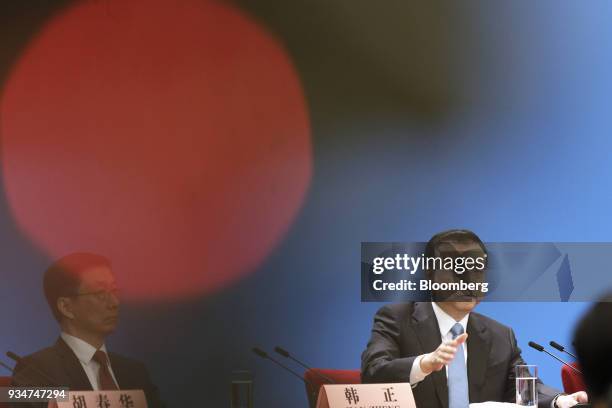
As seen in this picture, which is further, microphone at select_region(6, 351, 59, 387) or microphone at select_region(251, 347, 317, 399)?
microphone at select_region(251, 347, 317, 399)

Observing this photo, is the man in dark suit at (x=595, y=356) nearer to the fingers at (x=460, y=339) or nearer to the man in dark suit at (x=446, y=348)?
the man in dark suit at (x=446, y=348)

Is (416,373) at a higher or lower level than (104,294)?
lower

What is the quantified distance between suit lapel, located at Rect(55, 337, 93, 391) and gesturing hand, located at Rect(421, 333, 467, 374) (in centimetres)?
150

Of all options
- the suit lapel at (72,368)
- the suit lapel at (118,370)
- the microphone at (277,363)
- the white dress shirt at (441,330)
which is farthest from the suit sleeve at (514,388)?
the suit lapel at (72,368)

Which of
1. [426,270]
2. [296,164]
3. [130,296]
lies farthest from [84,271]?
[426,270]

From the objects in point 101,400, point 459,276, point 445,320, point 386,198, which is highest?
point 386,198

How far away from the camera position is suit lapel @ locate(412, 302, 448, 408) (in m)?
3.99

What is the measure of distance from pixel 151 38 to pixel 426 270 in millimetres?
1713

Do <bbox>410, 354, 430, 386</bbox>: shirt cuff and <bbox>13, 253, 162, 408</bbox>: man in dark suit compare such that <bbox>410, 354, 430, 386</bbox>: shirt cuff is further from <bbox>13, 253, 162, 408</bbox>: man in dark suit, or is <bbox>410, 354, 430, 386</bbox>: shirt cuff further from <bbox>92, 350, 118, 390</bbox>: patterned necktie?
A: <bbox>92, 350, 118, 390</bbox>: patterned necktie

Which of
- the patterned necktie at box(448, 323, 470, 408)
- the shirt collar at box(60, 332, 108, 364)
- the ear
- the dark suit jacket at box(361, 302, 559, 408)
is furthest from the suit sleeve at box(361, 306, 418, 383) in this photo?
the ear

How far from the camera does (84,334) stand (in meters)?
4.11

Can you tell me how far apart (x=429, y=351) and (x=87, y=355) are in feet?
5.11

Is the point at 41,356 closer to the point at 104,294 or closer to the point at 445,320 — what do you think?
the point at 104,294

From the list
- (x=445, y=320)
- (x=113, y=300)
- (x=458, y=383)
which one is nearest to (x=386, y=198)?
(x=445, y=320)
